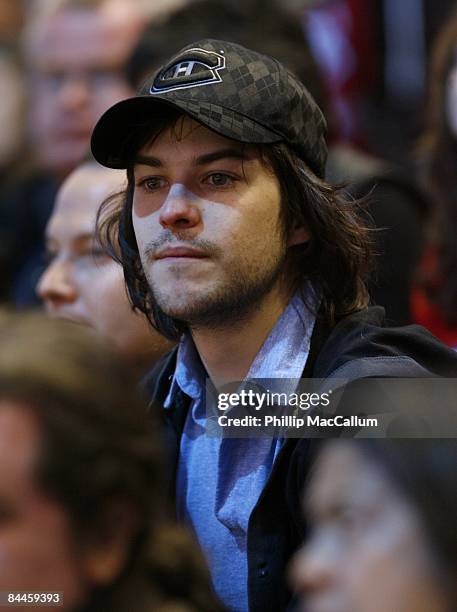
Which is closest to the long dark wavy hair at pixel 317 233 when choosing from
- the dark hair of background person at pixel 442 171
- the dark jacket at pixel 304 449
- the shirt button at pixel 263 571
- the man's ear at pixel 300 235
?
the man's ear at pixel 300 235

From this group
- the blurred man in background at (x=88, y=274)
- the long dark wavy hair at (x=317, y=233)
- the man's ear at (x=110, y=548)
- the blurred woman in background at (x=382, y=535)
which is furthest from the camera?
the blurred man in background at (x=88, y=274)

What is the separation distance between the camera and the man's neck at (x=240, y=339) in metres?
2.39

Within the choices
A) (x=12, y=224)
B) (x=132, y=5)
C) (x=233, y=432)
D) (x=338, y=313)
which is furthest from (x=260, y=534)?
(x=132, y=5)

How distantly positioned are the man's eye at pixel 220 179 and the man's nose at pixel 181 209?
4cm

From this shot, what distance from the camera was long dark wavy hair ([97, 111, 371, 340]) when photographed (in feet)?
7.82

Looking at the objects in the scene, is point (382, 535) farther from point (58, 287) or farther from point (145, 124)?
point (58, 287)

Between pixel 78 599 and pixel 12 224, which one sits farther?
pixel 12 224

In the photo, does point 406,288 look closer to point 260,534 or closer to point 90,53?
point 260,534

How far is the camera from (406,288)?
320cm

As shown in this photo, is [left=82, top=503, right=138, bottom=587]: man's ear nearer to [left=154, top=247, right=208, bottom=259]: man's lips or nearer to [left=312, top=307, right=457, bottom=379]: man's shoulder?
[left=312, top=307, right=457, bottom=379]: man's shoulder

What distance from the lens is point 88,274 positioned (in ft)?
10.8

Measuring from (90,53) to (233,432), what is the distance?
2.56 meters

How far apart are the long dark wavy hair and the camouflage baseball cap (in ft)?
0.10

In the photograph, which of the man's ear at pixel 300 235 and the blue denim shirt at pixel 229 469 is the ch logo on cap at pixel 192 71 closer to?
the man's ear at pixel 300 235
